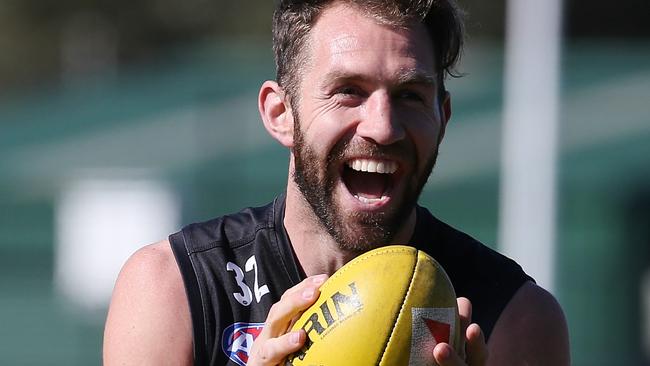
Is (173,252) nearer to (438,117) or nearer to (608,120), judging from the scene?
(438,117)

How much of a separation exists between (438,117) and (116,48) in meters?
37.1

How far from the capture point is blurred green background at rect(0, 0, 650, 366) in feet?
55.7

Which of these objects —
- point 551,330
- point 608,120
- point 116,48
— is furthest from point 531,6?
point 116,48

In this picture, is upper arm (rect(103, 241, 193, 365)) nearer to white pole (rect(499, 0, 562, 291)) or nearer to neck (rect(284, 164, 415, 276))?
neck (rect(284, 164, 415, 276))

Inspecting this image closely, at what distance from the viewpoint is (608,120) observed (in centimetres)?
1964

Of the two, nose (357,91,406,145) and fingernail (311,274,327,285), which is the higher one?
nose (357,91,406,145)

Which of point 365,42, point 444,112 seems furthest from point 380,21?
point 444,112

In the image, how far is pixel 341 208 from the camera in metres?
4.32

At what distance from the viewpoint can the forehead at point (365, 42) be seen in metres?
4.24

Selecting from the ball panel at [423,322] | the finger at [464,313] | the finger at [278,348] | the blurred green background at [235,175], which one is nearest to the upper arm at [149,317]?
the finger at [278,348]

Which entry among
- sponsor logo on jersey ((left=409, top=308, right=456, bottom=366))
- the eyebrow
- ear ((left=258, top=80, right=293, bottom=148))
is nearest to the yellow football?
sponsor logo on jersey ((left=409, top=308, right=456, bottom=366))

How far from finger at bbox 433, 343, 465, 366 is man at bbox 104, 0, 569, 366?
29cm

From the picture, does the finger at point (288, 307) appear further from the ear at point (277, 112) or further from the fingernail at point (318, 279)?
the ear at point (277, 112)

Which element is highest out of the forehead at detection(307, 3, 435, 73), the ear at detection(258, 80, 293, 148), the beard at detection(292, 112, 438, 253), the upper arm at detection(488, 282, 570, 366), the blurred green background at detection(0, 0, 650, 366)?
the forehead at detection(307, 3, 435, 73)
